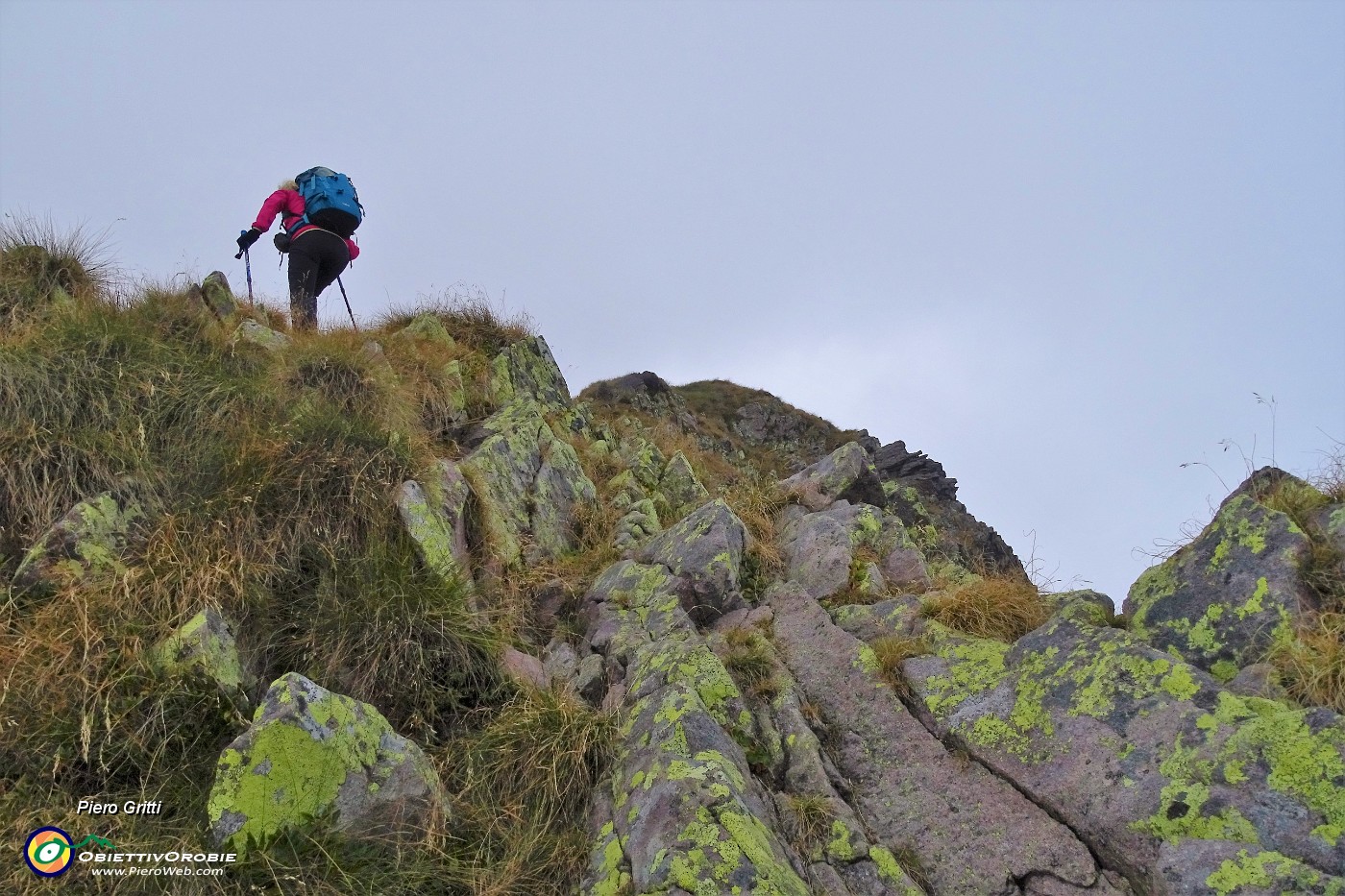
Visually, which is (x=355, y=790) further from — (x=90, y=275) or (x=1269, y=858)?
(x=90, y=275)

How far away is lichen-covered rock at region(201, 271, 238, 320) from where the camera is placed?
891 cm

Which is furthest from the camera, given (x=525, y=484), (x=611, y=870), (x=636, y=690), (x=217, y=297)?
(x=217, y=297)

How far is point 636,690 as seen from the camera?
18.1 feet

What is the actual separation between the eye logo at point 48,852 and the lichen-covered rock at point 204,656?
958 mm

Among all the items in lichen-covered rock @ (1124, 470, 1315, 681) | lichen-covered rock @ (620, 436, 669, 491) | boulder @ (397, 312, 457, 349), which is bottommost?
Result: lichen-covered rock @ (1124, 470, 1315, 681)

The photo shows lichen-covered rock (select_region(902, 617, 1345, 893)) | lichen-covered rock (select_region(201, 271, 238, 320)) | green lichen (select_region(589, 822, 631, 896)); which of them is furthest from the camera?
lichen-covered rock (select_region(201, 271, 238, 320))

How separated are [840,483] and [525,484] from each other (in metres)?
3.73

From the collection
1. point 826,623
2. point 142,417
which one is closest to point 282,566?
point 142,417

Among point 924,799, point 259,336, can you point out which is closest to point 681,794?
point 924,799

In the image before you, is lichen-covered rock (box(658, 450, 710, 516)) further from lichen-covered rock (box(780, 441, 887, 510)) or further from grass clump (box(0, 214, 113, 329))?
grass clump (box(0, 214, 113, 329))

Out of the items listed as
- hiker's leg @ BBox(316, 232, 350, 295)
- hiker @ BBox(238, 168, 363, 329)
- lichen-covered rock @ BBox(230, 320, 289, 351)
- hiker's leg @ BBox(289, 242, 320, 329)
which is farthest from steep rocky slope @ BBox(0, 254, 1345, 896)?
hiker's leg @ BBox(316, 232, 350, 295)

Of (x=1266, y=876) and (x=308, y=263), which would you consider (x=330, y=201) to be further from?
(x=1266, y=876)

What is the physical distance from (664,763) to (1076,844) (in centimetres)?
229

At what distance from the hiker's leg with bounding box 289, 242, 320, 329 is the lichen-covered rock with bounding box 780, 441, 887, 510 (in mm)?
6404
